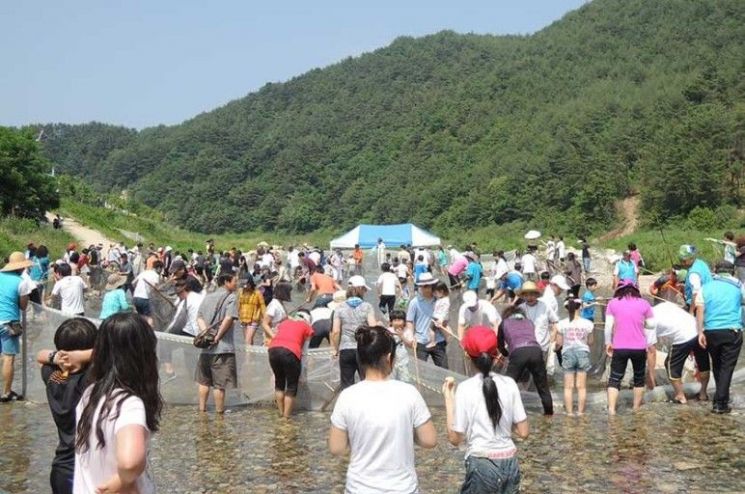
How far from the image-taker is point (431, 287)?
10.8m

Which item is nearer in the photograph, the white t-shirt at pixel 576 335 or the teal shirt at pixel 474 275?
the white t-shirt at pixel 576 335

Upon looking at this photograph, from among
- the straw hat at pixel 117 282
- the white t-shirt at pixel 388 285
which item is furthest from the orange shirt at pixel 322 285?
the white t-shirt at pixel 388 285

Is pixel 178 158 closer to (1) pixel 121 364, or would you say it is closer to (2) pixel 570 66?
(2) pixel 570 66

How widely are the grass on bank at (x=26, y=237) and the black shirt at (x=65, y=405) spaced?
2899 cm

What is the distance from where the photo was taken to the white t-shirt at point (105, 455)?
3.27 m

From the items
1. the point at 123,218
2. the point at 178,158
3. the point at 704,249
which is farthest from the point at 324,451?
the point at 178,158

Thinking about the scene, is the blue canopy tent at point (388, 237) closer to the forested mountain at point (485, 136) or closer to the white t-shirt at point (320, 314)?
the forested mountain at point (485, 136)

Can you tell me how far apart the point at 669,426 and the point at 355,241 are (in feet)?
106

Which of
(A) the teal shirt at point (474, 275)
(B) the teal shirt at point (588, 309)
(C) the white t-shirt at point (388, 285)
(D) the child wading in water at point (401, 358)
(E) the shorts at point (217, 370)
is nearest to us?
(D) the child wading in water at point (401, 358)

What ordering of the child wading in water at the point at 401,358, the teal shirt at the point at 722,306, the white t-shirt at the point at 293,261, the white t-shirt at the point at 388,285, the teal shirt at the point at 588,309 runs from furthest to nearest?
the white t-shirt at the point at 293,261
the white t-shirt at the point at 388,285
the teal shirt at the point at 588,309
the child wading in water at the point at 401,358
the teal shirt at the point at 722,306

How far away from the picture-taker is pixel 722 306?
9461mm

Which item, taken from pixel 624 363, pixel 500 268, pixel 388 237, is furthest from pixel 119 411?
pixel 388 237

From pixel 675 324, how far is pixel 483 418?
6114 mm

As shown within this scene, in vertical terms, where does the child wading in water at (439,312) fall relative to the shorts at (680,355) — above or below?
above
